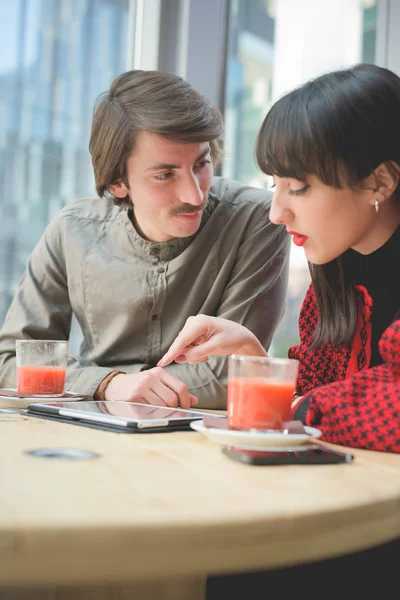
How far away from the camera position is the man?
2.06 m

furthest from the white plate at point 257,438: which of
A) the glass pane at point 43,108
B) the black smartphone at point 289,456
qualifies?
the glass pane at point 43,108

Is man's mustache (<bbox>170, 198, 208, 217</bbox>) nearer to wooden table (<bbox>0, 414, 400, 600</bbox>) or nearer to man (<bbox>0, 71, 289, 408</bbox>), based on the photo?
man (<bbox>0, 71, 289, 408</bbox>)

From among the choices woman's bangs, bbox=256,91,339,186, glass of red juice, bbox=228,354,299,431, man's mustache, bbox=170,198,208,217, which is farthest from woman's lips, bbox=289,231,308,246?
man's mustache, bbox=170,198,208,217

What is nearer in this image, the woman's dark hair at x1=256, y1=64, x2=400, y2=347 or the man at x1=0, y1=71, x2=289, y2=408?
the woman's dark hair at x1=256, y1=64, x2=400, y2=347

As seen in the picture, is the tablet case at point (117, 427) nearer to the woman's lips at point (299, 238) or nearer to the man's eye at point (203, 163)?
the woman's lips at point (299, 238)

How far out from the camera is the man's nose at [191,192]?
6.63 feet

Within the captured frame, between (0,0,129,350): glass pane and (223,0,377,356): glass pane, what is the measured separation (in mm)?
580

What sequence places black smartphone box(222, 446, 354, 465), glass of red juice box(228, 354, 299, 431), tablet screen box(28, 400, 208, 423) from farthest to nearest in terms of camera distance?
tablet screen box(28, 400, 208, 423) → glass of red juice box(228, 354, 299, 431) → black smartphone box(222, 446, 354, 465)

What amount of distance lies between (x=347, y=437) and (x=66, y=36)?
7.21 feet

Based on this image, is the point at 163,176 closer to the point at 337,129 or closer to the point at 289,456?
the point at 337,129

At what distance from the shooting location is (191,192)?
2.03 m

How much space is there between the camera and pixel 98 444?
0.98 metres

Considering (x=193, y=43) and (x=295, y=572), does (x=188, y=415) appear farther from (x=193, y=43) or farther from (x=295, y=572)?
(x=193, y=43)

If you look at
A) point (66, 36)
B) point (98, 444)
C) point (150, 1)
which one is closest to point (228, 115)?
point (150, 1)
